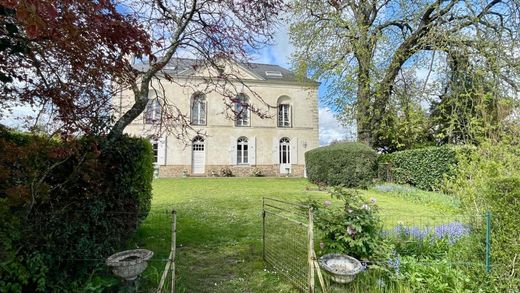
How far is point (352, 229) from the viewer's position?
10.4 ft

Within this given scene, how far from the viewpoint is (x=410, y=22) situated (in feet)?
43.9

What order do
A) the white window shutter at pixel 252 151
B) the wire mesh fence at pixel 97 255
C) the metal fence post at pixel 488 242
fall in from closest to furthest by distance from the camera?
the wire mesh fence at pixel 97 255 → the metal fence post at pixel 488 242 → the white window shutter at pixel 252 151

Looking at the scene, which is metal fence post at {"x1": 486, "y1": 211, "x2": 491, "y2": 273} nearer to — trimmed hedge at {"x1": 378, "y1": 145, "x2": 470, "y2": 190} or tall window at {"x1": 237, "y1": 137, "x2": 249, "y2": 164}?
trimmed hedge at {"x1": 378, "y1": 145, "x2": 470, "y2": 190}

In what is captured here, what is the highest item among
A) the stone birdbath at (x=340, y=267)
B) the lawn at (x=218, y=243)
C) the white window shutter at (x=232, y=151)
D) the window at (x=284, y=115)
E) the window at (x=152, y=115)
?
the window at (x=284, y=115)


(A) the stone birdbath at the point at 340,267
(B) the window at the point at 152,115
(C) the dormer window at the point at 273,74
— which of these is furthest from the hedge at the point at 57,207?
(C) the dormer window at the point at 273,74

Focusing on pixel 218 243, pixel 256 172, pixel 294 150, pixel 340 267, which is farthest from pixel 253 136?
pixel 340 267

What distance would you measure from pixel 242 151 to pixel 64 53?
19.6m

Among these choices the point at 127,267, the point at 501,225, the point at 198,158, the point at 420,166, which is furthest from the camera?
the point at 198,158

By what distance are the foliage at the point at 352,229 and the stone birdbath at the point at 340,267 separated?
158mm

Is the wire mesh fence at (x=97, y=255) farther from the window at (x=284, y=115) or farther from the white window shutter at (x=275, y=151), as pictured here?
the window at (x=284, y=115)

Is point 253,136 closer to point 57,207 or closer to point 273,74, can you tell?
point 273,74

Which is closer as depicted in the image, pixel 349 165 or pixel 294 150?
pixel 349 165

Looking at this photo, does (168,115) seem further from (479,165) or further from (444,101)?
(444,101)

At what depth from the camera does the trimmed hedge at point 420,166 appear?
→ 10.4 metres
